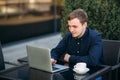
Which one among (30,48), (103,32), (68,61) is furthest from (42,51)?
(103,32)

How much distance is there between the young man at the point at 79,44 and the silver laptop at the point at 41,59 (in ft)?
0.68

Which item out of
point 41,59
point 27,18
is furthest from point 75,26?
point 27,18

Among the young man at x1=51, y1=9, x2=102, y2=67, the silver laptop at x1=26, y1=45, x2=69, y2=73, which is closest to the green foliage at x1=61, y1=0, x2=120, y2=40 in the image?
the young man at x1=51, y1=9, x2=102, y2=67

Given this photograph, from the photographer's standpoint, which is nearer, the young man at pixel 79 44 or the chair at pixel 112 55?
the young man at pixel 79 44

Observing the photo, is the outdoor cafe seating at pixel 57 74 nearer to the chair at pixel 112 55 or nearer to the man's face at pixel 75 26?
the chair at pixel 112 55

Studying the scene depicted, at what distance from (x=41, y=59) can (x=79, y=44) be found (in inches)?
24.1

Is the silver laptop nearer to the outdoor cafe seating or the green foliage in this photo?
the outdoor cafe seating

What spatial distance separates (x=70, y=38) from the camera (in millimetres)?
3834

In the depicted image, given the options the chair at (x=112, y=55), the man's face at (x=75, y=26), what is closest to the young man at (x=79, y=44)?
the man's face at (x=75, y=26)

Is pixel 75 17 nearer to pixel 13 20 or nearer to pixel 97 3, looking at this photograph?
pixel 97 3

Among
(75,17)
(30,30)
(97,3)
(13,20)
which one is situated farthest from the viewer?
(30,30)

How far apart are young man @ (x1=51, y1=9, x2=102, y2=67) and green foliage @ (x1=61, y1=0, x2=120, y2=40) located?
130 centimetres

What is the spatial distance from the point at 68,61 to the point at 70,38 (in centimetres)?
30

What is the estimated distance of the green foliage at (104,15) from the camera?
4953 millimetres
